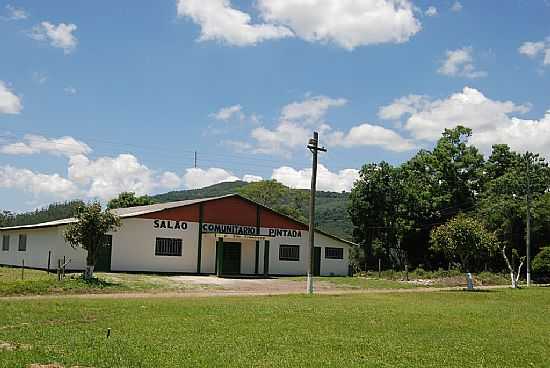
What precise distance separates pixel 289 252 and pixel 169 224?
32.5ft

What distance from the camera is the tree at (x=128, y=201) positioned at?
259 ft

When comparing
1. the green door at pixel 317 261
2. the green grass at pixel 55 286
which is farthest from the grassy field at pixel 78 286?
the green door at pixel 317 261

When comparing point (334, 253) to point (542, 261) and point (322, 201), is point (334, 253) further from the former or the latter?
point (322, 201)

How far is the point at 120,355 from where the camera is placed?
11.4m

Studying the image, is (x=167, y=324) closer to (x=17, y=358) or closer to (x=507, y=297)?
(x=17, y=358)

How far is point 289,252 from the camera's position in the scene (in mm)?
47344

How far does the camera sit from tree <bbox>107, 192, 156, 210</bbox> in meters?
78.9

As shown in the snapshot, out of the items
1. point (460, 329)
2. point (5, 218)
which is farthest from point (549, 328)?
point (5, 218)

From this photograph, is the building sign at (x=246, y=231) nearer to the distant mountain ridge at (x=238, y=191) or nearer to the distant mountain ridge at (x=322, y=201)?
the distant mountain ridge at (x=238, y=191)

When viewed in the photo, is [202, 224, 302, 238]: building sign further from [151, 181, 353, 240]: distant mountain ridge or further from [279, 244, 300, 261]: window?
[151, 181, 353, 240]: distant mountain ridge

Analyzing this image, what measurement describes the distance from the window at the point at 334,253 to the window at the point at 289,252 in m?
2.61

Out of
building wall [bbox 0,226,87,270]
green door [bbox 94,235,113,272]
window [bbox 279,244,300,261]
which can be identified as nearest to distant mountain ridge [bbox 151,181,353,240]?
window [bbox 279,244,300,261]

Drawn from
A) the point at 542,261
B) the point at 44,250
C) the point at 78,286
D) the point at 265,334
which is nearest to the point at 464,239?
the point at 542,261

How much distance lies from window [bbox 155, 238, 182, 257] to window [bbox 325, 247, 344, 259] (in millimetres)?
12248
